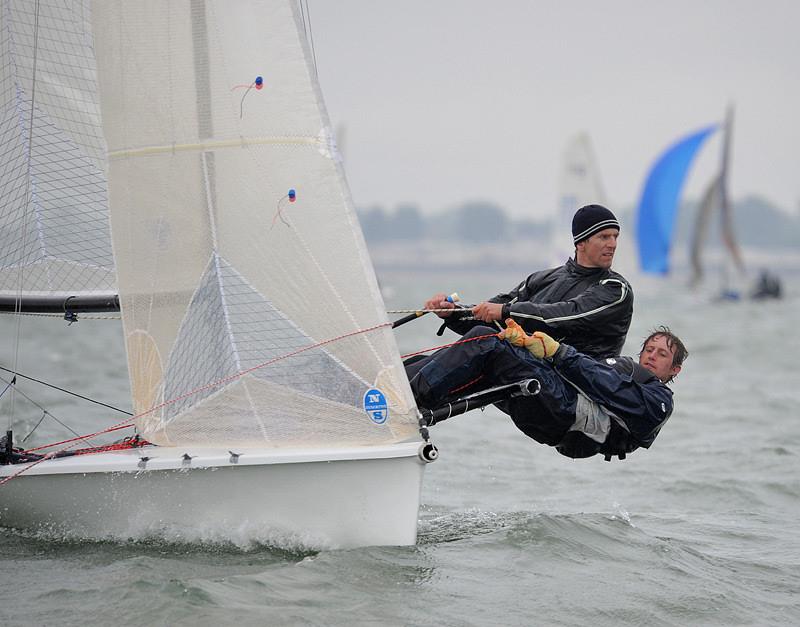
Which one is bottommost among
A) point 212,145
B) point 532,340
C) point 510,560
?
point 510,560

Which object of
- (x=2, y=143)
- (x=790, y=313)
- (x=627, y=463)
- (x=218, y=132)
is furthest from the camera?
(x=790, y=313)

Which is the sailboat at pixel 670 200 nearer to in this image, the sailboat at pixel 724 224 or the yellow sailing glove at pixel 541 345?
the sailboat at pixel 724 224

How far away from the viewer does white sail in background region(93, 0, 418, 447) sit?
4.87 m

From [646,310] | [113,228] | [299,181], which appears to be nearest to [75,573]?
[113,228]

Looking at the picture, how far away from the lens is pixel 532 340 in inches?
190

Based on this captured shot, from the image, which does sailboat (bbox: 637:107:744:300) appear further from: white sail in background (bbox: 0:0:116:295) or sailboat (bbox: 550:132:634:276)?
white sail in background (bbox: 0:0:116:295)

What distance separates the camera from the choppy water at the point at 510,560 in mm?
4281

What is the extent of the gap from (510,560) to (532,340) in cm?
104

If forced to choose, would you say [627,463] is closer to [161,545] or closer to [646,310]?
[161,545]

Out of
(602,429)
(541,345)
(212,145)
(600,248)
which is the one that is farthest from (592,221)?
(212,145)

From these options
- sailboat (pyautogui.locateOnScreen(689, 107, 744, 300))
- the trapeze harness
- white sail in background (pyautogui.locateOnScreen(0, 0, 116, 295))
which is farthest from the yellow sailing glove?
sailboat (pyautogui.locateOnScreen(689, 107, 744, 300))

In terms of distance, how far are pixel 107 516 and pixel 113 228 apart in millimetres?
1289

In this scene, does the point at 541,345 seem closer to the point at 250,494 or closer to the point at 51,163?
the point at 250,494

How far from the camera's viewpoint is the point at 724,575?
5.15 meters
